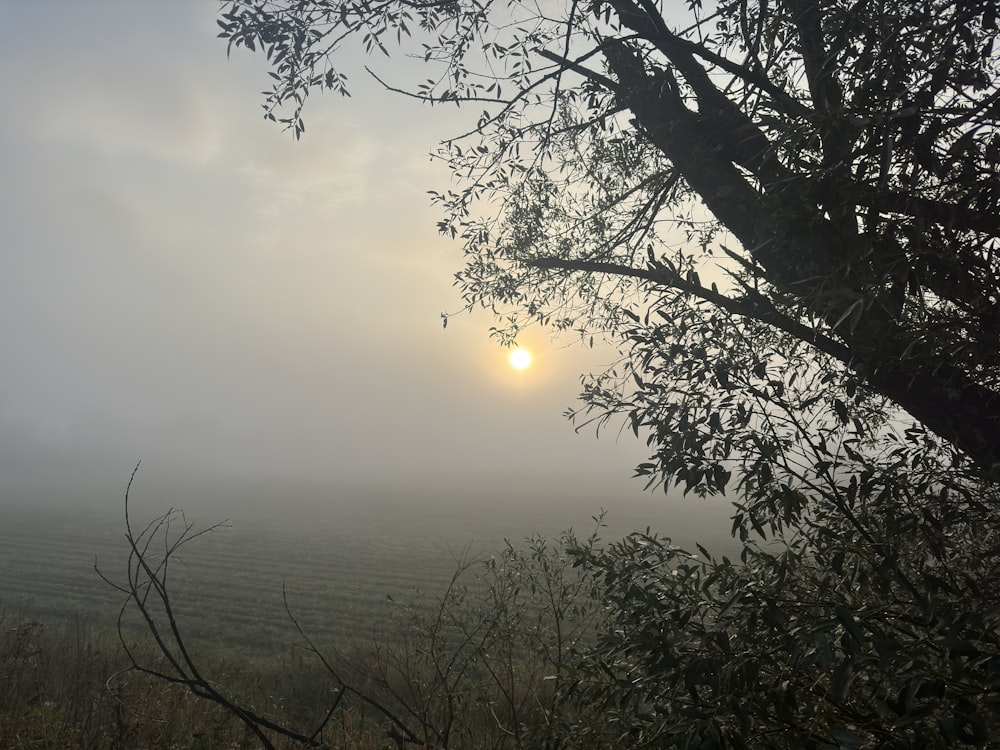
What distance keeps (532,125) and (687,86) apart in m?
1.84

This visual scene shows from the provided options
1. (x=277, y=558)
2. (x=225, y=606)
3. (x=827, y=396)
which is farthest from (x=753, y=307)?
(x=277, y=558)

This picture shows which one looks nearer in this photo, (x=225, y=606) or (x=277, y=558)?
(x=225, y=606)

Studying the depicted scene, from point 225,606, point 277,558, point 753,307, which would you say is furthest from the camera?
point 277,558

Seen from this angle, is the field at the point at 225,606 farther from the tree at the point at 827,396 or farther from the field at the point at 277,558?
the tree at the point at 827,396

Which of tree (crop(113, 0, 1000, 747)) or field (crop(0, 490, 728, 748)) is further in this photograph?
field (crop(0, 490, 728, 748))

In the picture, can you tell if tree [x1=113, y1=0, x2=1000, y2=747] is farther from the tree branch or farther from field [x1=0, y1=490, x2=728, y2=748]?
field [x1=0, y1=490, x2=728, y2=748]

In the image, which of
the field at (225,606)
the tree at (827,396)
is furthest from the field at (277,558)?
the tree at (827,396)

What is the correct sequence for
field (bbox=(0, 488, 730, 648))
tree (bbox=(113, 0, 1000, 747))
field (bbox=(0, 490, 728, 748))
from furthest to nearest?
field (bbox=(0, 488, 730, 648)) → field (bbox=(0, 490, 728, 748)) → tree (bbox=(113, 0, 1000, 747))

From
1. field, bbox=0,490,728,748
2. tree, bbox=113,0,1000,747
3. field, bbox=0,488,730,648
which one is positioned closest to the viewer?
tree, bbox=113,0,1000,747

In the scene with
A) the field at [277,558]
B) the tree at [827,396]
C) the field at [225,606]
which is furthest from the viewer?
the field at [277,558]

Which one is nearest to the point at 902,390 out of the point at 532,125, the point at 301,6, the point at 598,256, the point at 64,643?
the point at 598,256

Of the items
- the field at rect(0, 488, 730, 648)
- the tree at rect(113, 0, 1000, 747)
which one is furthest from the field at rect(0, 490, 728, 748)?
the tree at rect(113, 0, 1000, 747)

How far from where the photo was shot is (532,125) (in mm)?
6086

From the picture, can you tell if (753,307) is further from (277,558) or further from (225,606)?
(277,558)
